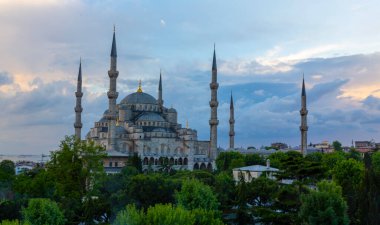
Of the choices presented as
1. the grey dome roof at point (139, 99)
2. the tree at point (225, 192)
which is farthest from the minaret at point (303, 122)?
the tree at point (225, 192)

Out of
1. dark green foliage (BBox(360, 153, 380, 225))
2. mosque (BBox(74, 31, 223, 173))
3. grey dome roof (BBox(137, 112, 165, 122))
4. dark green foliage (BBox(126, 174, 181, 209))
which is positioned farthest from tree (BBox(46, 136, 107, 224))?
grey dome roof (BBox(137, 112, 165, 122))

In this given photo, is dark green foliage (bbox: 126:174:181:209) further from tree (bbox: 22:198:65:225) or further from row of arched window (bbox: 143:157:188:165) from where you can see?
row of arched window (bbox: 143:157:188:165)

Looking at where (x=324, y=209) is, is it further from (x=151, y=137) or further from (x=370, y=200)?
(x=151, y=137)

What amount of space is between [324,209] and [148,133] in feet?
190

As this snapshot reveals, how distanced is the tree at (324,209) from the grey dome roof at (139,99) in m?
65.8

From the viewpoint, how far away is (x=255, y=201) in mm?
30703

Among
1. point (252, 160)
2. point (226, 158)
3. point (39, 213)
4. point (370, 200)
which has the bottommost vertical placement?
point (39, 213)

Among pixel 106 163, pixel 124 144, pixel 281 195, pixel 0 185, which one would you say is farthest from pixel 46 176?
pixel 124 144

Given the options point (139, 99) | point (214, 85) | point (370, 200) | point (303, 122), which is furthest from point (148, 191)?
point (139, 99)

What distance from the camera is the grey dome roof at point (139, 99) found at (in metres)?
84.8

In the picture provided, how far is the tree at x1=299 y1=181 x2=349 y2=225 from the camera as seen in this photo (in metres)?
19.7

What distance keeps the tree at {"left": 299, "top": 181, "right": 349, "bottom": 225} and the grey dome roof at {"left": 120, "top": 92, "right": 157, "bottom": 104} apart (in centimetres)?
6576

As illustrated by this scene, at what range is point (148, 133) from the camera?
76875mm

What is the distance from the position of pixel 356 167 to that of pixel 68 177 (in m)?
20.3
